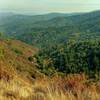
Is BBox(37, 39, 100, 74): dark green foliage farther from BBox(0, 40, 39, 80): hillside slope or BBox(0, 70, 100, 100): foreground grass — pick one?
BBox(0, 70, 100, 100): foreground grass

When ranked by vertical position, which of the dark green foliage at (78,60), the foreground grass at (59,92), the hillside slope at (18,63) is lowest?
the dark green foliage at (78,60)

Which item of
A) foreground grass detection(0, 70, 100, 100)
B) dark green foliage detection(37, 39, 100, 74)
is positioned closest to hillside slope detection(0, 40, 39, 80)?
foreground grass detection(0, 70, 100, 100)

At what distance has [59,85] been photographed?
6.93 metres

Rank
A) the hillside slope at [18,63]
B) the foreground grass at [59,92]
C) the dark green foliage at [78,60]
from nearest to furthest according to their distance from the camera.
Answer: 1. the foreground grass at [59,92]
2. the hillside slope at [18,63]
3. the dark green foliage at [78,60]

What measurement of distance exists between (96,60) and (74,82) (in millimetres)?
97222

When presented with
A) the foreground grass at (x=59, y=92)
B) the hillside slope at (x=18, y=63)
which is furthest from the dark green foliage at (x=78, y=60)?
the foreground grass at (x=59, y=92)

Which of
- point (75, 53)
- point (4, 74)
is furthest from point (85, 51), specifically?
point (4, 74)

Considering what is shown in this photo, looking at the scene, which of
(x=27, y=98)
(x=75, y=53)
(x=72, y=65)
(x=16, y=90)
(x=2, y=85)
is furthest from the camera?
(x=75, y=53)

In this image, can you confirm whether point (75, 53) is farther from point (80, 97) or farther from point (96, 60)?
point (80, 97)

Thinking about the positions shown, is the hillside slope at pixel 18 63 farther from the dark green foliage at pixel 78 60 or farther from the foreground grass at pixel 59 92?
the dark green foliage at pixel 78 60

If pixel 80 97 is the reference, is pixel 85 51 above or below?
below

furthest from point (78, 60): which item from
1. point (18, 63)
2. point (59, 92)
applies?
point (59, 92)

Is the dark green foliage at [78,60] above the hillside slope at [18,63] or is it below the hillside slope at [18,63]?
below

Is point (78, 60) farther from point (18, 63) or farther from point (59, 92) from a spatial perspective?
point (59, 92)
